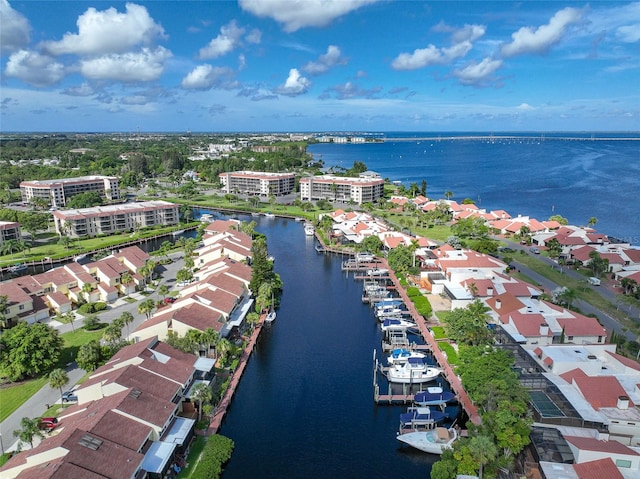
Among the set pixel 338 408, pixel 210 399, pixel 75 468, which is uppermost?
pixel 75 468

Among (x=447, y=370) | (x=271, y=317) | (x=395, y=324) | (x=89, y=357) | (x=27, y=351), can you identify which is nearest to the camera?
(x=27, y=351)

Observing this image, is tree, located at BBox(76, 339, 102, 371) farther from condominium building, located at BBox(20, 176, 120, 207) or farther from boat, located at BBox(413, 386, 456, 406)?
condominium building, located at BBox(20, 176, 120, 207)

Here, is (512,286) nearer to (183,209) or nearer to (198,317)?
(198,317)

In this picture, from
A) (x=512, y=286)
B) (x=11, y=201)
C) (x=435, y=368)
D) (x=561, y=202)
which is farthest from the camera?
(x=561, y=202)

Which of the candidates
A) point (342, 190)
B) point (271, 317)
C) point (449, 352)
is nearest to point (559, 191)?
point (342, 190)

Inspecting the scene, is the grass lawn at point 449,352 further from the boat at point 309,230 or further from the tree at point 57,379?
the boat at point 309,230

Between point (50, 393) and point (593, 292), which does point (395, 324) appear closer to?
point (593, 292)

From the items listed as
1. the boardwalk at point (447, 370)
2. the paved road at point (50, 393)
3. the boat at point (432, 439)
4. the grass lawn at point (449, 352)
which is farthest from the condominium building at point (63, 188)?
the boat at point (432, 439)

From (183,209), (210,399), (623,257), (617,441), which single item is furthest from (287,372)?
(183,209)
